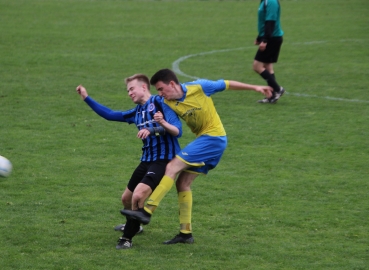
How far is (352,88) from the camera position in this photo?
1540 cm

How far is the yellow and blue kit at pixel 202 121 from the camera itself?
7223mm

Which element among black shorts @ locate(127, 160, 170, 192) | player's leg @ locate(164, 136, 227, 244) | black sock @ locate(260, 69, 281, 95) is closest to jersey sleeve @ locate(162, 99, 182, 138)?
player's leg @ locate(164, 136, 227, 244)

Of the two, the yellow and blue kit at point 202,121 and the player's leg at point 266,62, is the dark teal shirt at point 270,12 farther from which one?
the yellow and blue kit at point 202,121

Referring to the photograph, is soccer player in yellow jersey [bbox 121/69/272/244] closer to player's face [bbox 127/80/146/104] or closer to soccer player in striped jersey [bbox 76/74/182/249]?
soccer player in striped jersey [bbox 76/74/182/249]

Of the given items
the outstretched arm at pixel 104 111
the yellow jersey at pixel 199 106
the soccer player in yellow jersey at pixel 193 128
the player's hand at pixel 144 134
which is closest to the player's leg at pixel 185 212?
the soccer player in yellow jersey at pixel 193 128

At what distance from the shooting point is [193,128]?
294 inches

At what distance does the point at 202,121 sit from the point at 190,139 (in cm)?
439

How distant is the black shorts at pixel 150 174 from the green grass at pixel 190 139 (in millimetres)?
636

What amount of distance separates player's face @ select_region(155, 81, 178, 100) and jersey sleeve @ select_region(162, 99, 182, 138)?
11cm

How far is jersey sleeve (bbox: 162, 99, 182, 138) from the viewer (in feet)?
23.5

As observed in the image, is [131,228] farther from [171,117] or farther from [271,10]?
[271,10]

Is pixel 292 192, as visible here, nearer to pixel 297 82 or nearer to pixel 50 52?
pixel 297 82

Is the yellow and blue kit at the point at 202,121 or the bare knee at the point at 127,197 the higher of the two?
the yellow and blue kit at the point at 202,121

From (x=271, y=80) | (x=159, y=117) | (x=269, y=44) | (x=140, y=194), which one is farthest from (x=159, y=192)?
(x=269, y=44)
